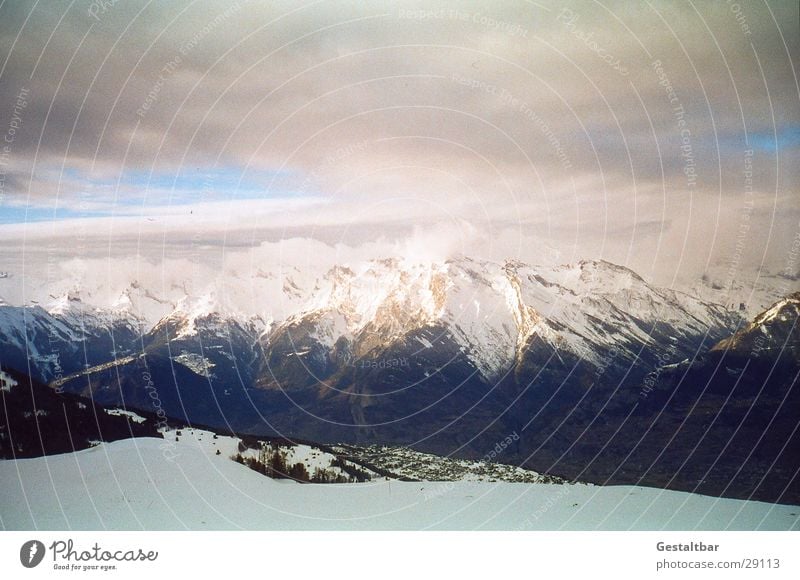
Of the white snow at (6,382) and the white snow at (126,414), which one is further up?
the white snow at (6,382)

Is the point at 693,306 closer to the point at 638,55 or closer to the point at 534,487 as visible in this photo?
the point at 638,55

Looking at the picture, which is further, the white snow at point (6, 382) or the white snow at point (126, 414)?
the white snow at point (126, 414)

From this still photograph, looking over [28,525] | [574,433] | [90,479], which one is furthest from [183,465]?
[574,433]
